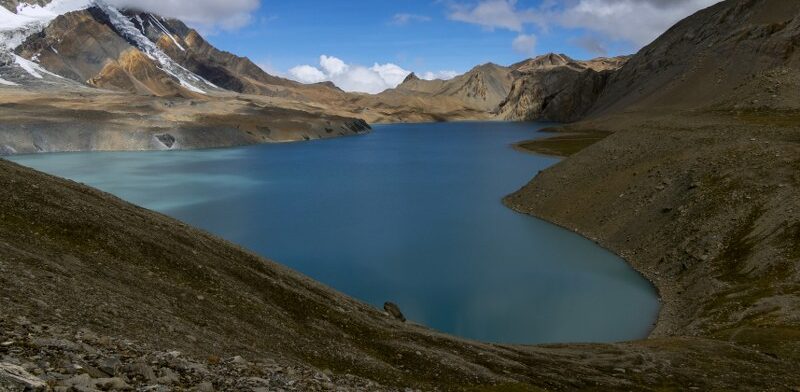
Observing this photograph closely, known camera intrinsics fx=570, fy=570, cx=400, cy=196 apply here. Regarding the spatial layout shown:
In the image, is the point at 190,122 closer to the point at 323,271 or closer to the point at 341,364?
the point at 323,271

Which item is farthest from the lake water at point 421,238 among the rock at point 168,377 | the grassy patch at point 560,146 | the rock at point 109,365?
the rock at point 109,365

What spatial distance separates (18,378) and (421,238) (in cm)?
4663

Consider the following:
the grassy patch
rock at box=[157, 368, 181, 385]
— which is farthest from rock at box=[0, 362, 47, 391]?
the grassy patch

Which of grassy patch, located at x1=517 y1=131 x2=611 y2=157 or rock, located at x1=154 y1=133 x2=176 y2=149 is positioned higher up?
grassy patch, located at x1=517 y1=131 x2=611 y2=157

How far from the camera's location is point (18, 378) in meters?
8.72

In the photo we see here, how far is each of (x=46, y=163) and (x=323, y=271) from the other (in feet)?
304

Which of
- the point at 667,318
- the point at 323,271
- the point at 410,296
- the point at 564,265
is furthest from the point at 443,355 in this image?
the point at 564,265

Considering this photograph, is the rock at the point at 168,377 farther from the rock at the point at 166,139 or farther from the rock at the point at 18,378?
the rock at the point at 166,139

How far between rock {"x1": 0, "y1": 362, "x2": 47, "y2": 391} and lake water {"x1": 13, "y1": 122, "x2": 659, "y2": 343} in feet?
86.0

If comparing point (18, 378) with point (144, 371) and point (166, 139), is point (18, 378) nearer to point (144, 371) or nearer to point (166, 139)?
point (144, 371)

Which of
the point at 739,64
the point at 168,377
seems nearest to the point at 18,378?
the point at 168,377

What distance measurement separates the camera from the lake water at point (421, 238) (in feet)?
119

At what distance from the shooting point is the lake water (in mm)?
36406

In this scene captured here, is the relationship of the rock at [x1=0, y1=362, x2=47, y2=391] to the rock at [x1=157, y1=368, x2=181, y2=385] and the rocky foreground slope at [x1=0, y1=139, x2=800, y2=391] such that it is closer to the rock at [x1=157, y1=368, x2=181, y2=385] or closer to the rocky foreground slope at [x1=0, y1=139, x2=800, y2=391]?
the rocky foreground slope at [x1=0, y1=139, x2=800, y2=391]
